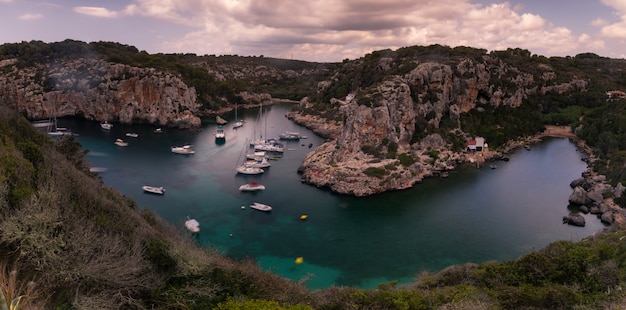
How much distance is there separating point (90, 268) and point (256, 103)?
80.3 metres

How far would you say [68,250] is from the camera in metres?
9.12

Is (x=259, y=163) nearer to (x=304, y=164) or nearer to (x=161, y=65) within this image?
(x=304, y=164)

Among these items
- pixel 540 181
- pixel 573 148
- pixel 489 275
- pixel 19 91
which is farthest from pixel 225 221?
pixel 19 91

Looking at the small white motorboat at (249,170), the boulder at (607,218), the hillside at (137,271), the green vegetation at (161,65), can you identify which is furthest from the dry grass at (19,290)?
the green vegetation at (161,65)

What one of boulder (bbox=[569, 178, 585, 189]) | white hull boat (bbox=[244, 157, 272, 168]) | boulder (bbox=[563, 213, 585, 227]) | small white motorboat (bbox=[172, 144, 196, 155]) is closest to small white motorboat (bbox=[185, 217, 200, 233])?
white hull boat (bbox=[244, 157, 272, 168])

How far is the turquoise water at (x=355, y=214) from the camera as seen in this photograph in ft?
77.2

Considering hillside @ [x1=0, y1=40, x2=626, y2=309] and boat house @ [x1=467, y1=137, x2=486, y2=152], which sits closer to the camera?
hillside @ [x1=0, y1=40, x2=626, y2=309]

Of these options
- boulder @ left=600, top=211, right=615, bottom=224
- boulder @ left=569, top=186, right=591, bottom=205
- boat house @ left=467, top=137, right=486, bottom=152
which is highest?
boat house @ left=467, top=137, right=486, bottom=152

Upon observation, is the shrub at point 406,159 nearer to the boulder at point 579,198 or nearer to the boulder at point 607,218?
the boulder at point 579,198

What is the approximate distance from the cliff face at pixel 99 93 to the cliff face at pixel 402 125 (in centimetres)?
3148

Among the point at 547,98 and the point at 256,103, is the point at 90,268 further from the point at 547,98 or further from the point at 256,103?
the point at 256,103

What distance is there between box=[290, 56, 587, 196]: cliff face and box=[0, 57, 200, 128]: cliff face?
31.5 meters

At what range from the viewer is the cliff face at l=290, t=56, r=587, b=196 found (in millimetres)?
36031

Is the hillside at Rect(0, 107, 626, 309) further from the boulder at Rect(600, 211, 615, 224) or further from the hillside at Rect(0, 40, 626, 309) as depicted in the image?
the boulder at Rect(600, 211, 615, 224)
